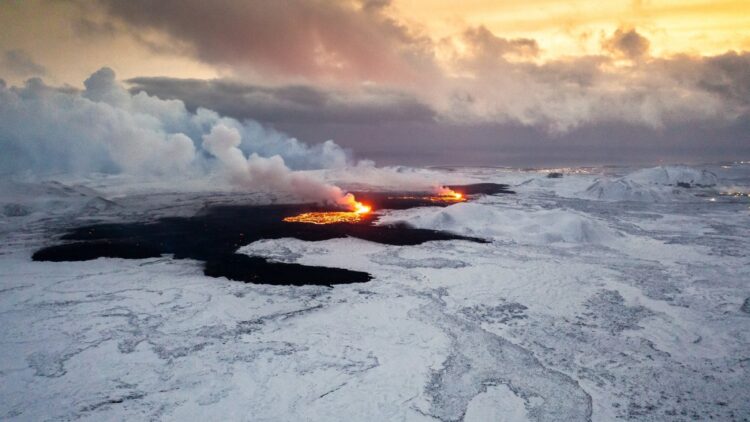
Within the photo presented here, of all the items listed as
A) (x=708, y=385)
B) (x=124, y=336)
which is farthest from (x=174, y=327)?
(x=708, y=385)

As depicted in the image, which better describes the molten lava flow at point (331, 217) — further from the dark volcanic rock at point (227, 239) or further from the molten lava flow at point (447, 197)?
the molten lava flow at point (447, 197)

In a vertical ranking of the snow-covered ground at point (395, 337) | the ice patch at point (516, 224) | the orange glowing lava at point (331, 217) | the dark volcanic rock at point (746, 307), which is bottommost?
the dark volcanic rock at point (746, 307)

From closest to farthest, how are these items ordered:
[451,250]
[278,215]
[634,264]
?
[634,264], [451,250], [278,215]

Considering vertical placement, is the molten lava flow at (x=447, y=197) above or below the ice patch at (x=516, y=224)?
above

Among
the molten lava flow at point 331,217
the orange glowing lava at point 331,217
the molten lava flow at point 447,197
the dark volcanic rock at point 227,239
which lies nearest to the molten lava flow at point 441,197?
the molten lava flow at point 447,197

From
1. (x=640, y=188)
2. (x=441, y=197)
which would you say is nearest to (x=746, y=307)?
(x=441, y=197)

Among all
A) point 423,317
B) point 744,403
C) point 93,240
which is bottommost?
point 744,403

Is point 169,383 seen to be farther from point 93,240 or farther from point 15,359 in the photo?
point 93,240
